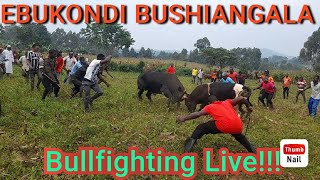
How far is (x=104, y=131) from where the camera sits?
351 inches

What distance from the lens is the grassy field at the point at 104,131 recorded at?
710 cm

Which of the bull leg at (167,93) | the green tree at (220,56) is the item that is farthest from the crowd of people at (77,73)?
the green tree at (220,56)

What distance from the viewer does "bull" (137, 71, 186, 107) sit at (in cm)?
1284

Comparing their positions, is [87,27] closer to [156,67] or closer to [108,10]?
[156,67]

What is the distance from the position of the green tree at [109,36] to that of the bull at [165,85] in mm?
46565

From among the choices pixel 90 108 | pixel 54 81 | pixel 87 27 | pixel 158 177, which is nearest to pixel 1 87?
pixel 54 81

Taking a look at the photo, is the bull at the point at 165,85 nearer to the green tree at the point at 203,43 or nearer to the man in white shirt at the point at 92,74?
the man in white shirt at the point at 92,74

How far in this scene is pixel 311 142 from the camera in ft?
30.8

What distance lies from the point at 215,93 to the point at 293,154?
4625 mm

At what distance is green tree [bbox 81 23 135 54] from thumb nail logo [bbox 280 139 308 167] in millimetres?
52722

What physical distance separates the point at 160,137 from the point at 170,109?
3.90m

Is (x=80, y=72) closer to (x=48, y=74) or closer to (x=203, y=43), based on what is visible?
(x=48, y=74)

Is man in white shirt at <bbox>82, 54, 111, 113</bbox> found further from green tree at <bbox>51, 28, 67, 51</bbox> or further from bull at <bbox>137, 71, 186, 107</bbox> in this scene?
green tree at <bbox>51, 28, 67, 51</bbox>

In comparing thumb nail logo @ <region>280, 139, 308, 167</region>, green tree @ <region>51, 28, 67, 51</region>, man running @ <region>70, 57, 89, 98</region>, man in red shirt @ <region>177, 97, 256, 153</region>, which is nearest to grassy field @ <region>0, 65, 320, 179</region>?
thumb nail logo @ <region>280, 139, 308, 167</region>
